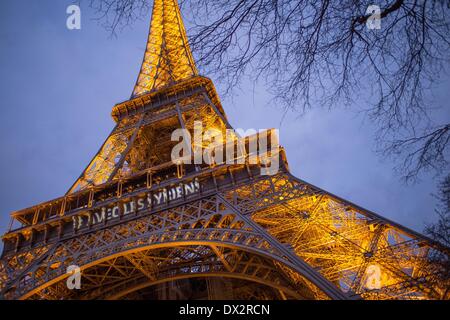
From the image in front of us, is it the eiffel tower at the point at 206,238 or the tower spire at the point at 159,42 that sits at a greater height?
the tower spire at the point at 159,42

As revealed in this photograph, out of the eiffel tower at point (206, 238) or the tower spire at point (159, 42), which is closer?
the eiffel tower at point (206, 238)

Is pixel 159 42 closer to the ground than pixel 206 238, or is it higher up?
higher up

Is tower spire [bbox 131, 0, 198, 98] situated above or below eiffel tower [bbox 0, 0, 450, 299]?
above

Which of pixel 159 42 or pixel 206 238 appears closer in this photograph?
pixel 206 238

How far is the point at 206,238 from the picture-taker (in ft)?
35.1

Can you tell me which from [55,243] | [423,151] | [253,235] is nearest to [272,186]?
[253,235]

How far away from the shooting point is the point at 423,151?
15.5 ft

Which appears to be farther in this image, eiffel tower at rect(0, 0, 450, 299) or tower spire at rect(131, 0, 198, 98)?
tower spire at rect(131, 0, 198, 98)

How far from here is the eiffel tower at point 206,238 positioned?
28.3ft

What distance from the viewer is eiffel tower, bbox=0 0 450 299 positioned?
862cm
